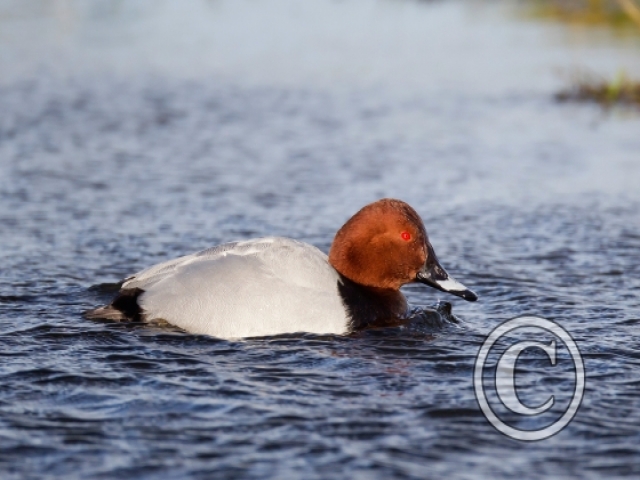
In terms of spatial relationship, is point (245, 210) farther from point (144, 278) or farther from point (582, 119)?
point (582, 119)

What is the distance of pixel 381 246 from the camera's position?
709 cm

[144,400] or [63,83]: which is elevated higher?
[63,83]

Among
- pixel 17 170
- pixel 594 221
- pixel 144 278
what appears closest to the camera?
pixel 144 278

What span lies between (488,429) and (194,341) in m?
2.03

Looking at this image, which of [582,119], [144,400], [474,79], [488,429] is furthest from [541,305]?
[474,79]

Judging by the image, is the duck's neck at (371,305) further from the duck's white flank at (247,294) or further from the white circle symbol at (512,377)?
the white circle symbol at (512,377)

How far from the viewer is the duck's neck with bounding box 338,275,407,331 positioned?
6.73 m

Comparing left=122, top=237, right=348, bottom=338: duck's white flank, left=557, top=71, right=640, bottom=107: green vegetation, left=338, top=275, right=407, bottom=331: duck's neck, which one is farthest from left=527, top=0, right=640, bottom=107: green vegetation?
left=122, top=237, right=348, bottom=338: duck's white flank

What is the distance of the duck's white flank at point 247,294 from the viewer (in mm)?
6480

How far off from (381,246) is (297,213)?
2979 mm

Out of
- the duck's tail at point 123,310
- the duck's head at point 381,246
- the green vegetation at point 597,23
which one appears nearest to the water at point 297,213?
the duck's tail at point 123,310

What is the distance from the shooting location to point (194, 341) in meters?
6.40

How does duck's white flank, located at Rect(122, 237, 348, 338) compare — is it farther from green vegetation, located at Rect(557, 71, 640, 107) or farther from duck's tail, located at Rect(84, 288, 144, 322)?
green vegetation, located at Rect(557, 71, 640, 107)

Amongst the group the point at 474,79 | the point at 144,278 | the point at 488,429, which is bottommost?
the point at 488,429
